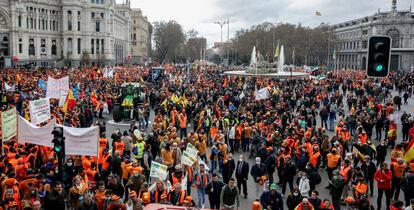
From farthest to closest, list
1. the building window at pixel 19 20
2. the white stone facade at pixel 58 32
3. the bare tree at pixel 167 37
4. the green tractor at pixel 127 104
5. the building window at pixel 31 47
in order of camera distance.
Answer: the bare tree at pixel 167 37 < the building window at pixel 31 47 < the building window at pixel 19 20 < the white stone facade at pixel 58 32 < the green tractor at pixel 127 104

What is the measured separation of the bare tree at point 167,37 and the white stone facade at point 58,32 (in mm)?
30275

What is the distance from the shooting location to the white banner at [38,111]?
1371 centimetres

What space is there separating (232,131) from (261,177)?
5.60 meters

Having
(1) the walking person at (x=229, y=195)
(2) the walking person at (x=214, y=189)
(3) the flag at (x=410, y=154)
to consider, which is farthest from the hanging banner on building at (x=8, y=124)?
(3) the flag at (x=410, y=154)

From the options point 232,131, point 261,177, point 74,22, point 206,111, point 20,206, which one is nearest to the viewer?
point 20,206

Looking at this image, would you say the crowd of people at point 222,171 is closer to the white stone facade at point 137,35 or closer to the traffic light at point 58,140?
the traffic light at point 58,140

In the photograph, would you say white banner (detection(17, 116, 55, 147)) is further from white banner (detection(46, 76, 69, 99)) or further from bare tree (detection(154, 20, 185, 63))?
bare tree (detection(154, 20, 185, 63))

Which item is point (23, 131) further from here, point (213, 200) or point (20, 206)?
point (213, 200)

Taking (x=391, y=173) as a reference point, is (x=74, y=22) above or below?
above

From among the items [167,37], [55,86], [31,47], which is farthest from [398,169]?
[167,37]

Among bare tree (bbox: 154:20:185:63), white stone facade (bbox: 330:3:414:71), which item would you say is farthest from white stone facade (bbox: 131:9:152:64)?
white stone facade (bbox: 330:3:414:71)

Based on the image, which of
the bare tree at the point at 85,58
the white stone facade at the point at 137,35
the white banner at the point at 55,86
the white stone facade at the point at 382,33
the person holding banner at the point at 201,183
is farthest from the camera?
the white stone facade at the point at 137,35

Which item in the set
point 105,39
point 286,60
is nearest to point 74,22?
point 105,39

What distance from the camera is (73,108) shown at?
70.6 feet
